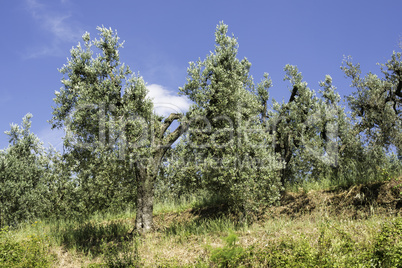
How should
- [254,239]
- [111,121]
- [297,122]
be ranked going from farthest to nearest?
[297,122], [111,121], [254,239]

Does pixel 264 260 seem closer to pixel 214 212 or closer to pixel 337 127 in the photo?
pixel 214 212

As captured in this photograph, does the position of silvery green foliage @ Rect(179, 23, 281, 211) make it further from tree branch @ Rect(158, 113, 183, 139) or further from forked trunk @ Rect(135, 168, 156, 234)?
forked trunk @ Rect(135, 168, 156, 234)

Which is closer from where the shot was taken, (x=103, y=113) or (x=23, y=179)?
(x=103, y=113)

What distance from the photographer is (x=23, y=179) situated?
84.4 feet

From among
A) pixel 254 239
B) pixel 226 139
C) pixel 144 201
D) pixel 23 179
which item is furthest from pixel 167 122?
pixel 23 179

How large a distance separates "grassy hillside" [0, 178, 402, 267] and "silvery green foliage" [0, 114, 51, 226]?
3.59m

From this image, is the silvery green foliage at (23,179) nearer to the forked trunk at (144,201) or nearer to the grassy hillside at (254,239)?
the grassy hillside at (254,239)

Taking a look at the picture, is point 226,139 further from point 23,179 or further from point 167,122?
point 23,179

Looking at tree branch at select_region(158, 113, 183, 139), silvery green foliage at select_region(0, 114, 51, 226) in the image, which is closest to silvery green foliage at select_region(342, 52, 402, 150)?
tree branch at select_region(158, 113, 183, 139)

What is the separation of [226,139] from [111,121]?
7.01 m

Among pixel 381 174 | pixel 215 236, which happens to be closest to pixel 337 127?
pixel 381 174

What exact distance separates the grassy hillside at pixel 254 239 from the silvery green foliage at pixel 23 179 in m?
3.59

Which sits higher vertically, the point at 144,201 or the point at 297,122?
the point at 297,122

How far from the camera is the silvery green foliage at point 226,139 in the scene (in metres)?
16.8
